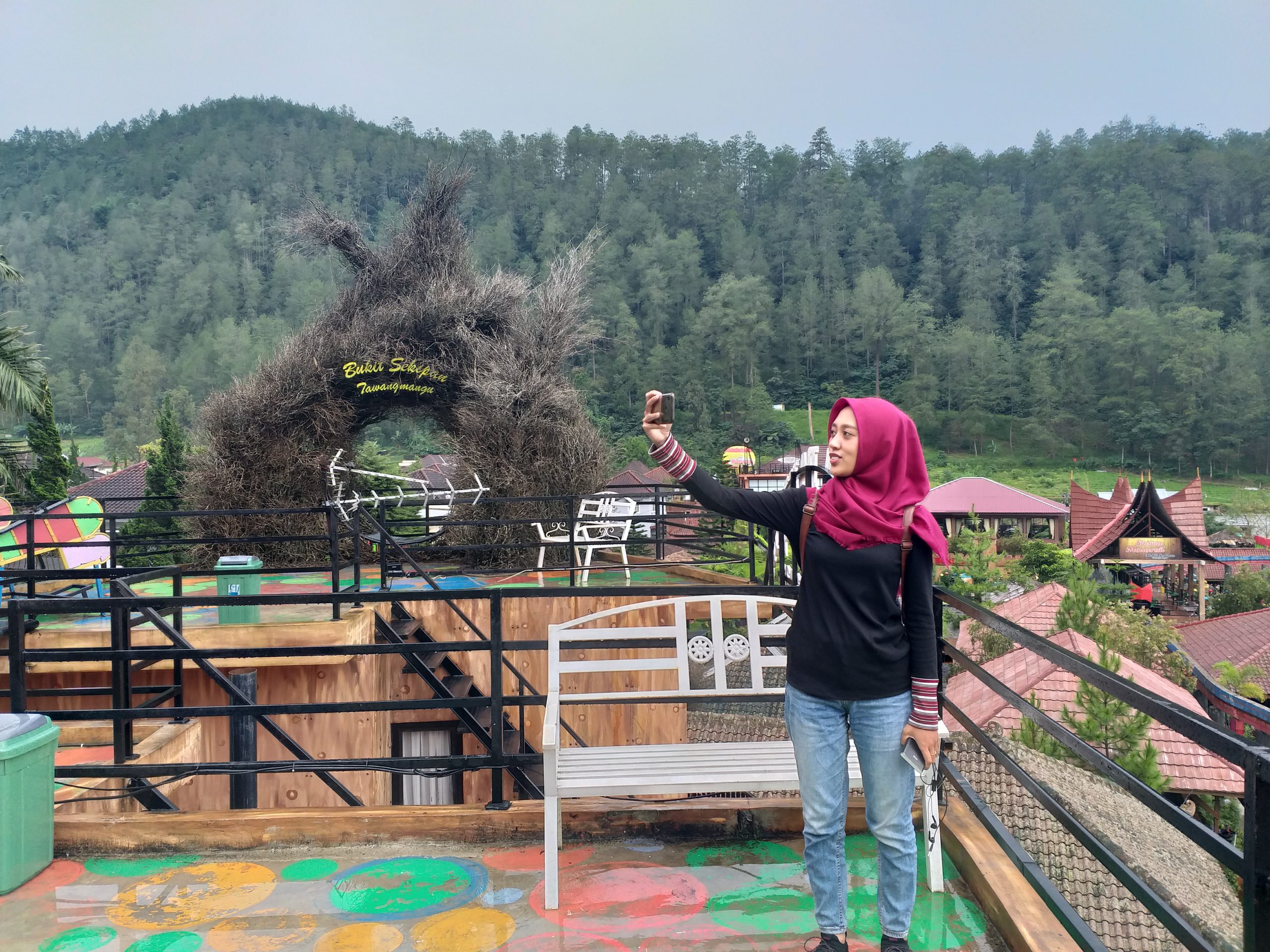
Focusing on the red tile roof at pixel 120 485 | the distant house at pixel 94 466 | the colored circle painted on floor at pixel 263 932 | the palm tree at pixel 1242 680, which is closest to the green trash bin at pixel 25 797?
the colored circle painted on floor at pixel 263 932

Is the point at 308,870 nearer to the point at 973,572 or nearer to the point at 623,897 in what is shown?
the point at 623,897

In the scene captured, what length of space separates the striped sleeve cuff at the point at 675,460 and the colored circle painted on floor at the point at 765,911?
1342mm

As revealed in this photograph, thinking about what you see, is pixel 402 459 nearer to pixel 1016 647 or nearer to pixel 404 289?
pixel 404 289

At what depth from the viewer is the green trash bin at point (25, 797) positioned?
9.46ft

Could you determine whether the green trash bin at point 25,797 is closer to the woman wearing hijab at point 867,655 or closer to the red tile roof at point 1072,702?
the woman wearing hijab at point 867,655

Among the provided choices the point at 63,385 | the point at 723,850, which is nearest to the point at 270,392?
the point at 723,850

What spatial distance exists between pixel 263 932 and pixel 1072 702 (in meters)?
8.55

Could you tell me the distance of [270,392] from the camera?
1309 cm

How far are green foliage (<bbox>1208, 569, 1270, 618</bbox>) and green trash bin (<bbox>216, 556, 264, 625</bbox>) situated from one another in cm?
2997

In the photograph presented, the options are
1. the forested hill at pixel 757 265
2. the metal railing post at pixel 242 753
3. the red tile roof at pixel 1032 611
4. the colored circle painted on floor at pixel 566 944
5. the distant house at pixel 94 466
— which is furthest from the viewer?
the forested hill at pixel 757 265

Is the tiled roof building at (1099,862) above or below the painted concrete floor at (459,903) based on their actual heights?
below

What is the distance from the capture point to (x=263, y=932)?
104 inches

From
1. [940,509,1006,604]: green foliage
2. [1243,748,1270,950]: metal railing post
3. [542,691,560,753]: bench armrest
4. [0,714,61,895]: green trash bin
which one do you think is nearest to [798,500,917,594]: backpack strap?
[1243,748,1270,950]: metal railing post

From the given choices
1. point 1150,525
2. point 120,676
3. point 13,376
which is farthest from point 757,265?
point 120,676
